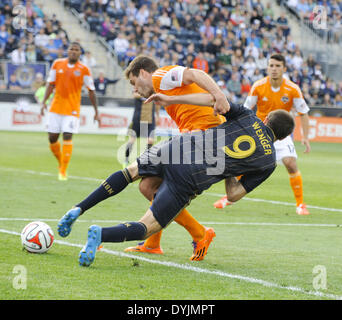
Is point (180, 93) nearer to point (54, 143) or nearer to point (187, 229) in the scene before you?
point (187, 229)

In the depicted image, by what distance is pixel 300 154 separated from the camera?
21.6 metres

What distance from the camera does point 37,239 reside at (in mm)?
5996

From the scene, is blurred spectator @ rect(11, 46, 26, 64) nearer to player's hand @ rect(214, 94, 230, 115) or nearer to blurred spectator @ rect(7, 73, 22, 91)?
blurred spectator @ rect(7, 73, 22, 91)

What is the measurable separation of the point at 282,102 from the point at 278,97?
96mm

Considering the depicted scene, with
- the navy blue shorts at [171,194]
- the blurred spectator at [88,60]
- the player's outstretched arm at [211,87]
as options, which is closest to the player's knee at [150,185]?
the navy blue shorts at [171,194]

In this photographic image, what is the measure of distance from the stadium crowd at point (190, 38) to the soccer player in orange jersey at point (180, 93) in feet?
67.9

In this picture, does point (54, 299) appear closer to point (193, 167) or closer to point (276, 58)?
point (193, 167)

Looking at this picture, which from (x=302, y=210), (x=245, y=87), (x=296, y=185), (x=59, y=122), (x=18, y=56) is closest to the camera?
(x=302, y=210)

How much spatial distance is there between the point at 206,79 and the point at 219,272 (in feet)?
5.17

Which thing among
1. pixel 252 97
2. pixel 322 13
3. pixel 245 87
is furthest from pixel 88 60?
pixel 252 97

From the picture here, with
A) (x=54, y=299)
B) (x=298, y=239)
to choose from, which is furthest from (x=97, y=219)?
(x=54, y=299)

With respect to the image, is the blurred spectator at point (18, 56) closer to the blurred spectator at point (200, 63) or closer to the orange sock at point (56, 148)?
the blurred spectator at point (200, 63)

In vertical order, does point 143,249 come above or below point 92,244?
below

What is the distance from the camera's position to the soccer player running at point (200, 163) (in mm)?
5645
